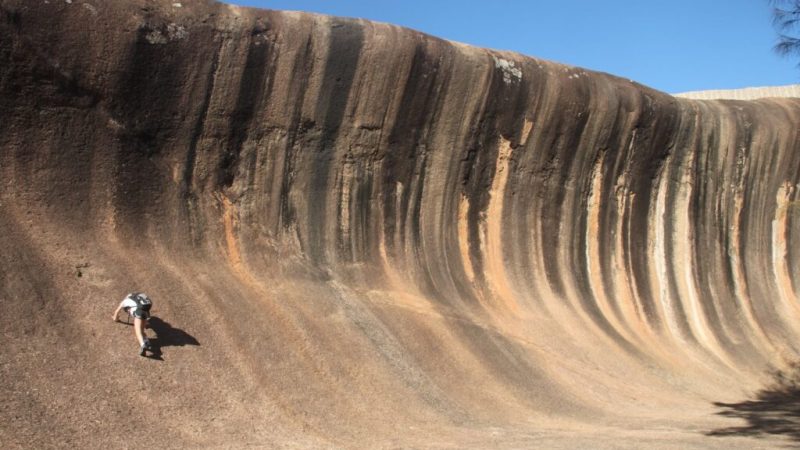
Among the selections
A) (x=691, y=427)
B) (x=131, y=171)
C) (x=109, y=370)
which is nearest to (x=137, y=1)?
(x=131, y=171)

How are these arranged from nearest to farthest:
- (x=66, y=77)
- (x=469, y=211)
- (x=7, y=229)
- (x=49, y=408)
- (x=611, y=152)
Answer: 1. (x=49, y=408)
2. (x=7, y=229)
3. (x=66, y=77)
4. (x=469, y=211)
5. (x=611, y=152)

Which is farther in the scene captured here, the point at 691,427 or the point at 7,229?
the point at 691,427

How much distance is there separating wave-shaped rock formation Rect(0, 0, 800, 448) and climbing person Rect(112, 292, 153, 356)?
0.69ft

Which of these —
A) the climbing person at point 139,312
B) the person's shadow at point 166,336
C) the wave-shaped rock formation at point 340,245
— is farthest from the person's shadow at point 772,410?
the climbing person at point 139,312

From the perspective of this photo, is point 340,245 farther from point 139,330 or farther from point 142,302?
point 139,330

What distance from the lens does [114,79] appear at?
11.3 meters

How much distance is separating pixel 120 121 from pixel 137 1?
1.60 m

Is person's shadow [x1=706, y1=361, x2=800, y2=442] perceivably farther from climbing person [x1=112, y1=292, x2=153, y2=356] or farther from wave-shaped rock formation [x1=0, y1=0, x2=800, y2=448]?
climbing person [x1=112, y1=292, x2=153, y2=356]

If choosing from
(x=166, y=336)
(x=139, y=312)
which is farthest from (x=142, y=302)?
(x=166, y=336)

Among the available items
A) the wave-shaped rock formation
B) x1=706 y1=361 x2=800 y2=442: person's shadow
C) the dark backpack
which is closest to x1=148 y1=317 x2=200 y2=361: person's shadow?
the wave-shaped rock formation

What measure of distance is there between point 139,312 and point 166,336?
520 millimetres

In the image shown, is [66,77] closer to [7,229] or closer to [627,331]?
[7,229]

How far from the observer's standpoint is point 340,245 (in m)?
13.0

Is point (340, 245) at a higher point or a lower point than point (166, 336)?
higher
